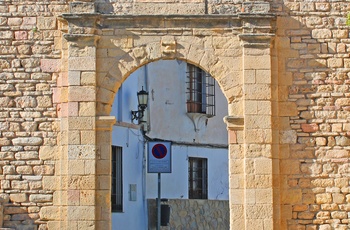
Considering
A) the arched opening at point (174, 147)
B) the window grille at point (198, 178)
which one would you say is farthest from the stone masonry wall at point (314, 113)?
the window grille at point (198, 178)

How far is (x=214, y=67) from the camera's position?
13.8 m

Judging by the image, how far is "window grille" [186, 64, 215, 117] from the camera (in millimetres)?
21484

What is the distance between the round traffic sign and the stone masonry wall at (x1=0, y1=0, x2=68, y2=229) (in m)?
2.61

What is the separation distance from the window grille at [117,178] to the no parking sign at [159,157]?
254cm

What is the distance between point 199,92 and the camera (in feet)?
71.8

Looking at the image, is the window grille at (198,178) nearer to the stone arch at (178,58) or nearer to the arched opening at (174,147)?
the arched opening at (174,147)

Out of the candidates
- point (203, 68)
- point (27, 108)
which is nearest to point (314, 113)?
point (203, 68)

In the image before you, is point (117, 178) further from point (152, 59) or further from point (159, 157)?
point (152, 59)

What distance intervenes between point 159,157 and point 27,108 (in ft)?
9.62

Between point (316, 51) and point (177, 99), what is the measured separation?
7.43 metres

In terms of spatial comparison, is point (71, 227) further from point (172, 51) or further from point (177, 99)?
point (177, 99)

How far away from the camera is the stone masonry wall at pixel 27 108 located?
1367 centimetres

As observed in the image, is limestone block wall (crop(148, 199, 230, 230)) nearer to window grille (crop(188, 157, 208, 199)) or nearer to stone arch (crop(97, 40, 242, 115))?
window grille (crop(188, 157, 208, 199))

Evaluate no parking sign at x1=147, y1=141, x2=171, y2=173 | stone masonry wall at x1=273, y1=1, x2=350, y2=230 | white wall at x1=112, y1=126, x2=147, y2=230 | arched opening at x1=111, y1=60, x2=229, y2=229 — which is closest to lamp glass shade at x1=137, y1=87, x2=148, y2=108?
arched opening at x1=111, y1=60, x2=229, y2=229
